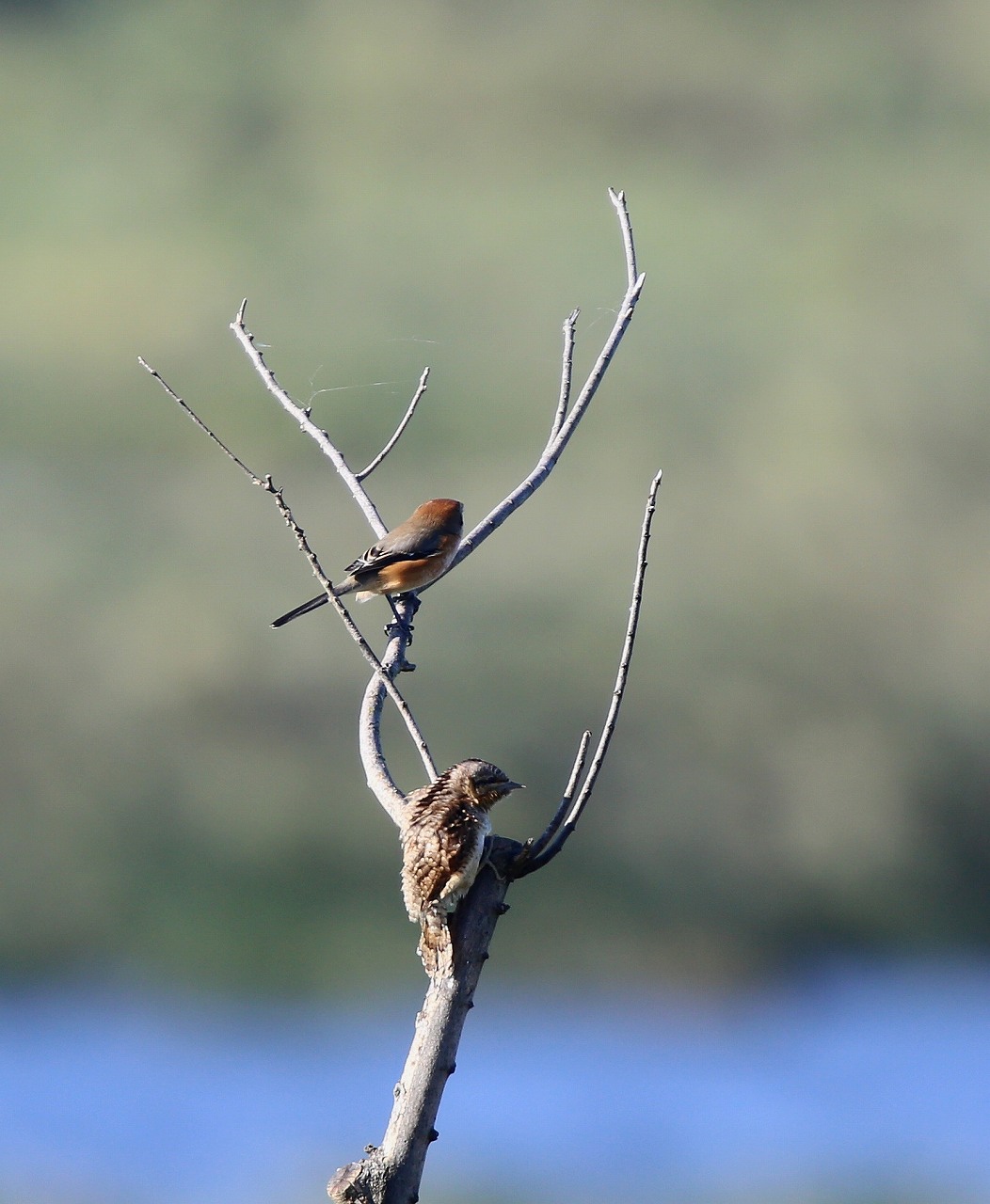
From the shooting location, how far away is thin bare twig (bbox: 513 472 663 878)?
224cm

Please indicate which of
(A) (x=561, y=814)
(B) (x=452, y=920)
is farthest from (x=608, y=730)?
(B) (x=452, y=920)

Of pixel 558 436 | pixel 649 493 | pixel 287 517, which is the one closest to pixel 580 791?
pixel 649 493

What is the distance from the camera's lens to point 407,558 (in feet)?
20.8

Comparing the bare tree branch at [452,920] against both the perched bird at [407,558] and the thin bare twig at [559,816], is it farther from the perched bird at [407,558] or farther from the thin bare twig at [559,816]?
the perched bird at [407,558]

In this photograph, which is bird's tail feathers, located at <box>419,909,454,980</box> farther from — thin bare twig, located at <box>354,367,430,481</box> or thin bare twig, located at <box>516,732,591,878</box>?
thin bare twig, located at <box>354,367,430,481</box>

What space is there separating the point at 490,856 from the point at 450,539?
4524 mm

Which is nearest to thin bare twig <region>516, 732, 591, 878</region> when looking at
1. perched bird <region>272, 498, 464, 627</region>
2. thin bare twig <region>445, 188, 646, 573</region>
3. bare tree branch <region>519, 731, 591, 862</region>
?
bare tree branch <region>519, 731, 591, 862</region>

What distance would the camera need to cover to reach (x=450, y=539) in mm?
6656

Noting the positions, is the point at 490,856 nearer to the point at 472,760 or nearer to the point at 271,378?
the point at 472,760

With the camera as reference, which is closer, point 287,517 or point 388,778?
point 388,778

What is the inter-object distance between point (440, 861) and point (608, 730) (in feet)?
1.61

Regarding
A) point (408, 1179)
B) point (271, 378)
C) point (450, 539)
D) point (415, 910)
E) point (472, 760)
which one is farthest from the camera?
point (450, 539)

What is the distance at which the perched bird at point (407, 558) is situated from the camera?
6.29 metres

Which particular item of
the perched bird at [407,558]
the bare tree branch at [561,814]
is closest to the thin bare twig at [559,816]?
the bare tree branch at [561,814]
